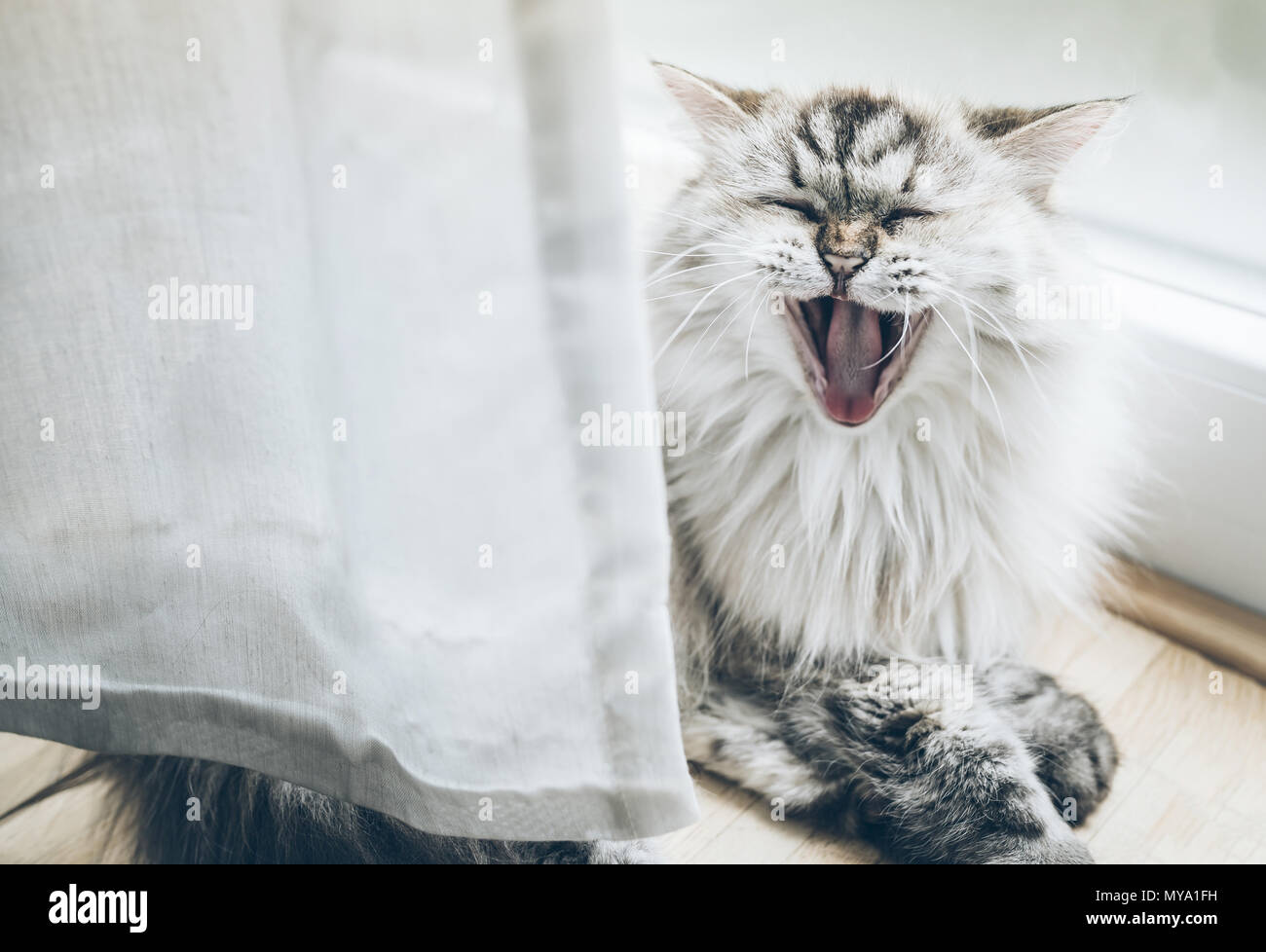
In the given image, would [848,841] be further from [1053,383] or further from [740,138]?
[740,138]

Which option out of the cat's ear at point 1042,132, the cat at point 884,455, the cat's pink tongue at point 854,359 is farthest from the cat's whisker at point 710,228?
the cat's ear at point 1042,132

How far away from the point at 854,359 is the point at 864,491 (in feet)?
0.48

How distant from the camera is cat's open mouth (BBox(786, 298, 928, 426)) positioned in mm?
1003

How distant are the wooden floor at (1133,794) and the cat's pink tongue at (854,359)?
17.2 inches

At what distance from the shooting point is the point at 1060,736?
41.2 inches

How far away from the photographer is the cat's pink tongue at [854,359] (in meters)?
1.01

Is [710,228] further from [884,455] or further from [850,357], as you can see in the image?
[884,455]

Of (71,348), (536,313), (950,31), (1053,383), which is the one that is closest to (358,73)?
(536,313)

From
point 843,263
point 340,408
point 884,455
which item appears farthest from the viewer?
point 884,455

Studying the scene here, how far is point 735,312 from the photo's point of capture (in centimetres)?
101

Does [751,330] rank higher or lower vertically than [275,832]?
higher

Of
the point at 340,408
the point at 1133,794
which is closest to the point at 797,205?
the point at 340,408

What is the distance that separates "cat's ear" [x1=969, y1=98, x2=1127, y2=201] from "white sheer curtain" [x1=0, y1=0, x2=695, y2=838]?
494 millimetres

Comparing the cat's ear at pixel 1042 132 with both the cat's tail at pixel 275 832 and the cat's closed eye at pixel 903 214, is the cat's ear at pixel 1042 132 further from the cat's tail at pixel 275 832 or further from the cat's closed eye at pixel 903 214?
the cat's tail at pixel 275 832
